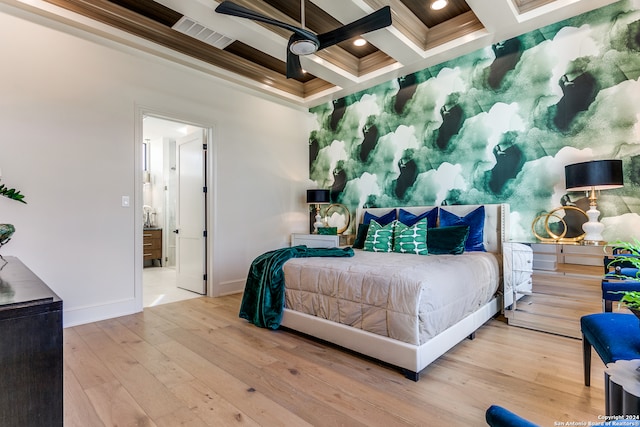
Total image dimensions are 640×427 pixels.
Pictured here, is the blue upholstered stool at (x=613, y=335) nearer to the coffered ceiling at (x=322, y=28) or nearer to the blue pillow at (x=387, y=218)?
the blue pillow at (x=387, y=218)

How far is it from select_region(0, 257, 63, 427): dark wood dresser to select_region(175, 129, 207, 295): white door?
3540 millimetres

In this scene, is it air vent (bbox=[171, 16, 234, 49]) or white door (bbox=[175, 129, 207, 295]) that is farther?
white door (bbox=[175, 129, 207, 295])

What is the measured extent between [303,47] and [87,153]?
A: 2531 mm

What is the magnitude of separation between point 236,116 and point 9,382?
4255 mm

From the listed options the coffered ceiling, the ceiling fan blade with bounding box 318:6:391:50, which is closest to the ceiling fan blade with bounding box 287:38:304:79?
the ceiling fan blade with bounding box 318:6:391:50

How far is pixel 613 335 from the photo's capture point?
1527 millimetres

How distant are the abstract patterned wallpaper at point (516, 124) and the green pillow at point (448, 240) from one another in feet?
2.31

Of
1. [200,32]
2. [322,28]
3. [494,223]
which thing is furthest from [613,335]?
[200,32]

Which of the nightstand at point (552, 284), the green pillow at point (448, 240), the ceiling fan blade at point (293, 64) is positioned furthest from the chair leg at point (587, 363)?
the ceiling fan blade at point (293, 64)

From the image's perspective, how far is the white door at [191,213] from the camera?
4.52 metres

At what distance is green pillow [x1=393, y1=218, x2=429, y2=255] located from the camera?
346 cm

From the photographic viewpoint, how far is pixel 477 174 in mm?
3875

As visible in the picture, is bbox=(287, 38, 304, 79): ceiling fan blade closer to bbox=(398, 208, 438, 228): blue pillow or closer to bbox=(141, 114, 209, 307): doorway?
bbox=(141, 114, 209, 307): doorway

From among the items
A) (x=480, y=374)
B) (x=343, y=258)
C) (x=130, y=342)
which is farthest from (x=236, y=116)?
(x=480, y=374)
